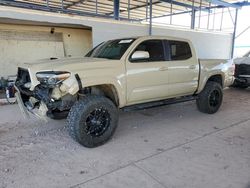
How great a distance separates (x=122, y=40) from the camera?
454 centimetres

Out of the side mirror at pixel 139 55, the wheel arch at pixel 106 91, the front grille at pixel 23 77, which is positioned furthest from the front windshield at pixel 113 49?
the front grille at pixel 23 77

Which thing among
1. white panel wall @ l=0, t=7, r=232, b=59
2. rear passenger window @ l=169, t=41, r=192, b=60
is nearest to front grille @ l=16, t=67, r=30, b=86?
rear passenger window @ l=169, t=41, r=192, b=60

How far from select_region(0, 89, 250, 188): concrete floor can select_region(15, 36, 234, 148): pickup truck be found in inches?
17.9

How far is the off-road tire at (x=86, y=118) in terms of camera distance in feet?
11.3

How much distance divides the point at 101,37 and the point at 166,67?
4490mm

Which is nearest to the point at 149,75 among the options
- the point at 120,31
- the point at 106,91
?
the point at 106,91

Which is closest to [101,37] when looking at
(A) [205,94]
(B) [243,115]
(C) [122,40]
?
(C) [122,40]

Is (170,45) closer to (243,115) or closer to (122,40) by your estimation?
(122,40)

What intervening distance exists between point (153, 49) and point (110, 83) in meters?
1.33

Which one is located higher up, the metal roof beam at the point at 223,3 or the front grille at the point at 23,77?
Answer: the metal roof beam at the point at 223,3

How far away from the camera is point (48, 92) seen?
3.37 m

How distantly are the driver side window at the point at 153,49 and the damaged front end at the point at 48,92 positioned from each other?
1543 mm

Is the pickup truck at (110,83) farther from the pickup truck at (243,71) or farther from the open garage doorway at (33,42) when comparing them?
the open garage doorway at (33,42)

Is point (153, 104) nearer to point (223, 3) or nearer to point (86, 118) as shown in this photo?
point (86, 118)
